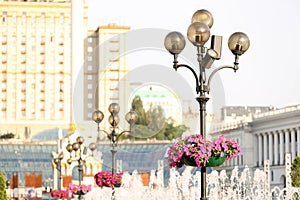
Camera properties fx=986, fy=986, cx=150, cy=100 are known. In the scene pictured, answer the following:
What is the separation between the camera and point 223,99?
79938 millimetres

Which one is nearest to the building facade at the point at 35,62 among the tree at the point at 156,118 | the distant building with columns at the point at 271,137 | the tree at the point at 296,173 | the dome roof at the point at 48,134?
the dome roof at the point at 48,134

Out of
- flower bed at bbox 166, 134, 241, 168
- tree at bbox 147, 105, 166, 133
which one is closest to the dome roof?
tree at bbox 147, 105, 166, 133

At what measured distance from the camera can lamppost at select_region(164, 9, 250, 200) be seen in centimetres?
1617

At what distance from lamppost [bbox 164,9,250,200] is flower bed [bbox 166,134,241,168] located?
16cm

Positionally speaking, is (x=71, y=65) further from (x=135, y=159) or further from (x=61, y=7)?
(x=135, y=159)

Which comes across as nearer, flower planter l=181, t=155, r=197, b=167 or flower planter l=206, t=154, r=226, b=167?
flower planter l=181, t=155, r=197, b=167

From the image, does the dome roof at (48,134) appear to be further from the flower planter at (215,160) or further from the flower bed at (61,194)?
the flower planter at (215,160)

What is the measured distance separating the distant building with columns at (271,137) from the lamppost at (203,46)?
60.8 metres

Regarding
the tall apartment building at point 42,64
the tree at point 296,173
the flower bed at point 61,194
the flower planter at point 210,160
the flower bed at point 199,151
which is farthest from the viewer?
the tall apartment building at point 42,64

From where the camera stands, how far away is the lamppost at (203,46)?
1617cm

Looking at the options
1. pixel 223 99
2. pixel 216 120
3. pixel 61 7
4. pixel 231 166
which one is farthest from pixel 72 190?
pixel 61 7

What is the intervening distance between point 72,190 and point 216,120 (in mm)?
68579

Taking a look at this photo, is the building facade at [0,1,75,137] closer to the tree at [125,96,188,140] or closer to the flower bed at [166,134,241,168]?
the tree at [125,96,188,140]

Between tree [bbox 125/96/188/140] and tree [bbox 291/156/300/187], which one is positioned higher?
tree [bbox 125/96/188/140]
